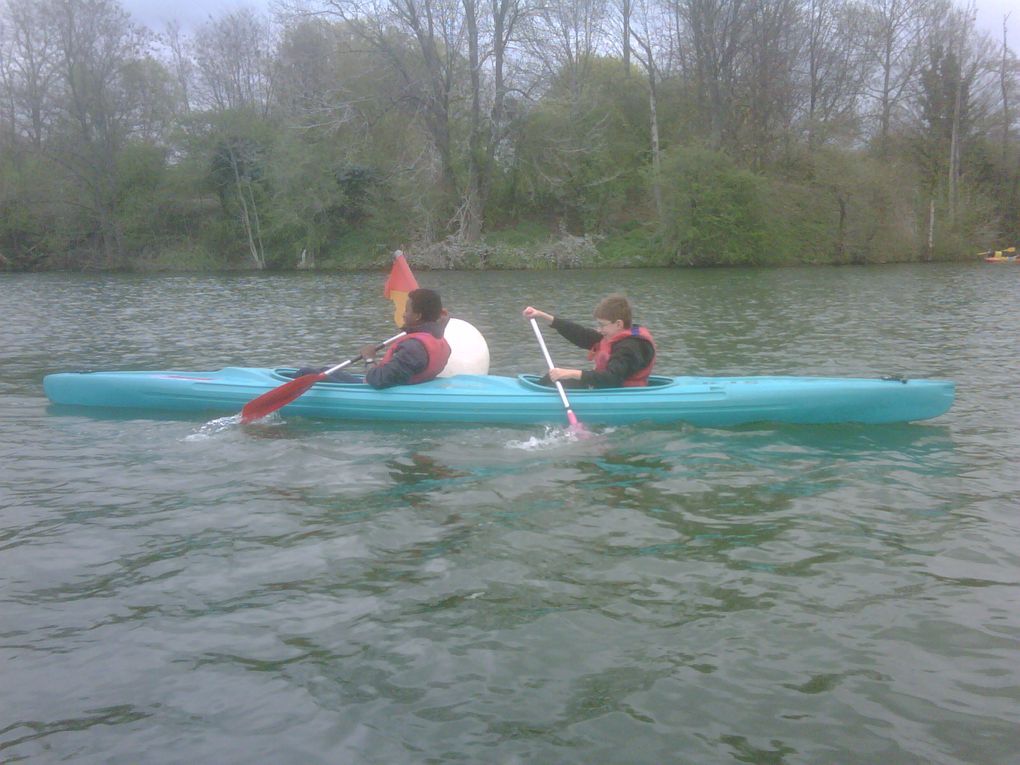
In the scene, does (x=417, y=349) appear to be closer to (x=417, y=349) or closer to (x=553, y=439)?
(x=417, y=349)

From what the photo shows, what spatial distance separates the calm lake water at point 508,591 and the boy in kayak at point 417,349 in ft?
1.39

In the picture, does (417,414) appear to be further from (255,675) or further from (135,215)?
(135,215)

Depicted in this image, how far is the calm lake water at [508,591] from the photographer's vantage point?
10.1ft

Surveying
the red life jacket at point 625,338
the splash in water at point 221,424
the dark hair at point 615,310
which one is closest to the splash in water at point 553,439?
the red life jacket at point 625,338

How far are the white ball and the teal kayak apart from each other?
19 cm

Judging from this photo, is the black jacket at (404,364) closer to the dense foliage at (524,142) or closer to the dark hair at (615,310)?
the dark hair at (615,310)

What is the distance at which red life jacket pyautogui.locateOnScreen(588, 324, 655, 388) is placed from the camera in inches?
268

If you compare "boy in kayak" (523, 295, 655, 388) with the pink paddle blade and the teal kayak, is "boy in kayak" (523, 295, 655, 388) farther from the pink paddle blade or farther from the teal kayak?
the pink paddle blade

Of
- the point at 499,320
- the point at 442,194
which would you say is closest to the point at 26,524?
the point at 499,320

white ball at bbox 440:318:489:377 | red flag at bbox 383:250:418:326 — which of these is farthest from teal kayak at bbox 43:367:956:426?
red flag at bbox 383:250:418:326

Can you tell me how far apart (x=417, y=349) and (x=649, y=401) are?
1.73m

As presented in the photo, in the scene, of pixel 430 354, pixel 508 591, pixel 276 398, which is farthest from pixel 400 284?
pixel 508 591

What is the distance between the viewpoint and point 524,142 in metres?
30.4

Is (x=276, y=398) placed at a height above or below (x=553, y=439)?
above
